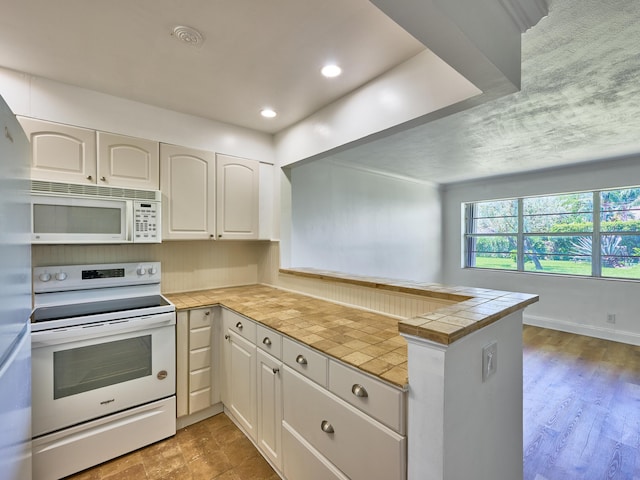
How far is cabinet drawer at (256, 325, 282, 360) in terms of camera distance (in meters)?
1.66

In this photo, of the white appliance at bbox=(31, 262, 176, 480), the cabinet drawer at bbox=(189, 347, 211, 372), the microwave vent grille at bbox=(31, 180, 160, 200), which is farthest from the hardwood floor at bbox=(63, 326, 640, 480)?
the microwave vent grille at bbox=(31, 180, 160, 200)

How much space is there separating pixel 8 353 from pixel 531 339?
Result: 17.1 feet

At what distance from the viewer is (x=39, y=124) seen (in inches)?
73.0

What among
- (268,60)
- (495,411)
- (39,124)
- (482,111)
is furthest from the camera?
(482,111)

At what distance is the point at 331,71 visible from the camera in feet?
5.80

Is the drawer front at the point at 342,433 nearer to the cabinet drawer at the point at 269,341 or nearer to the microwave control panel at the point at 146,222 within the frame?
the cabinet drawer at the point at 269,341

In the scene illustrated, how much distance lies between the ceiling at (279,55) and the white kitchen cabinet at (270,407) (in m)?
1.70

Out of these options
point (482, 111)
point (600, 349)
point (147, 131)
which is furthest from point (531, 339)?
point (147, 131)

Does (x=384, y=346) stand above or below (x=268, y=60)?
below

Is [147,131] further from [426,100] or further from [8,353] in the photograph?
[426,100]

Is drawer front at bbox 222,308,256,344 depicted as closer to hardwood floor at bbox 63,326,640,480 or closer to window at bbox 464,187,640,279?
hardwood floor at bbox 63,326,640,480

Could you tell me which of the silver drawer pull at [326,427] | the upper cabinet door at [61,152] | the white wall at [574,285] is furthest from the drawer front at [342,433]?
the white wall at [574,285]

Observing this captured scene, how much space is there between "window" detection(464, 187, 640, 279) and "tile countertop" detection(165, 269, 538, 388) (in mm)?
4087

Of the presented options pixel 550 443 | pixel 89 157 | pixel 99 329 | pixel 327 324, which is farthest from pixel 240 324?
pixel 550 443
